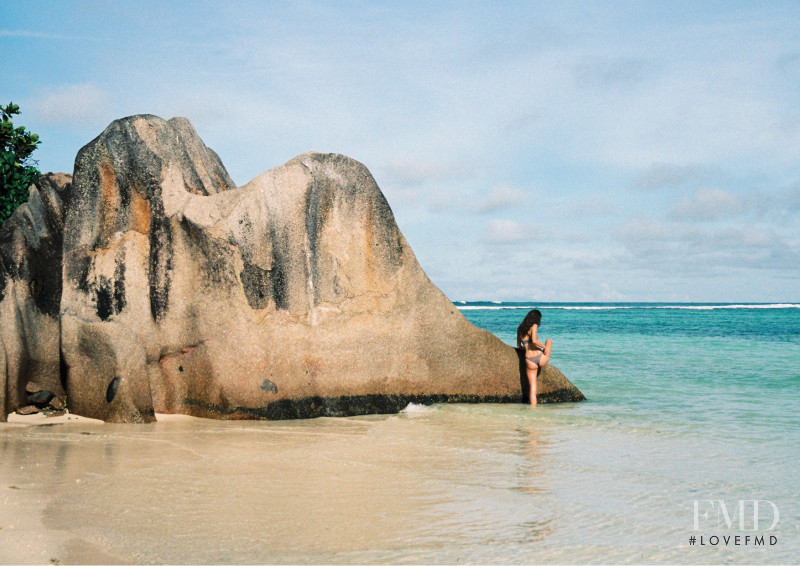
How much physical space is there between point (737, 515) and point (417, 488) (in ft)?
7.67

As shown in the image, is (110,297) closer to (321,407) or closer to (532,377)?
(321,407)

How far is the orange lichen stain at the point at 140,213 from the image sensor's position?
29.9 feet

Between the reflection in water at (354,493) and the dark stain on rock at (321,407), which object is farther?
the dark stain on rock at (321,407)

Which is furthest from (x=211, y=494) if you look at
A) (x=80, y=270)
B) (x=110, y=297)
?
(x=80, y=270)

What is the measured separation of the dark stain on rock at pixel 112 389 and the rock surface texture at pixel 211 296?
2cm

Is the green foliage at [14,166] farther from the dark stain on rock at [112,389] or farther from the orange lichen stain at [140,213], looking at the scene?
the dark stain on rock at [112,389]

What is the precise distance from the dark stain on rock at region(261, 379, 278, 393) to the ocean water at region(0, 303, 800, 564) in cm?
47

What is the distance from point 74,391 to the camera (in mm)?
8609

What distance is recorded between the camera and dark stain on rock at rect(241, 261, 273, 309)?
8875 millimetres

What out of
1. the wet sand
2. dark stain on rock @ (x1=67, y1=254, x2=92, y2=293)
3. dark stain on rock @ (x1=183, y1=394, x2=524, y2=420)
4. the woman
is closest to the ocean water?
the wet sand

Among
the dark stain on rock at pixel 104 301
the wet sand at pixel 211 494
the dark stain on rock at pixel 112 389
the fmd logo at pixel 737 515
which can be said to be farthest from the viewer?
the dark stain on rock at pixel 104 301

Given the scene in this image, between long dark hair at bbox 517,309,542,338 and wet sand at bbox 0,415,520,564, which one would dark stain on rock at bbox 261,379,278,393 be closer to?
wet sand at bbox 0,415,520,564

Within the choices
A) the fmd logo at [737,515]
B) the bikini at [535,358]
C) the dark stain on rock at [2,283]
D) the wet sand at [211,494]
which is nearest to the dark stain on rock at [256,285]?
the wet sand at [211,494]

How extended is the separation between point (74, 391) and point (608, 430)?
644 cm
